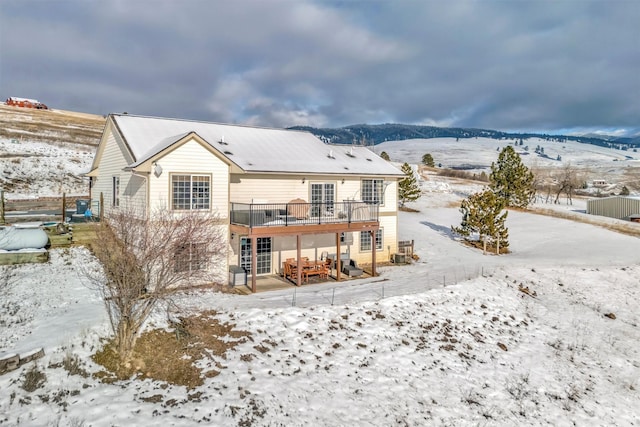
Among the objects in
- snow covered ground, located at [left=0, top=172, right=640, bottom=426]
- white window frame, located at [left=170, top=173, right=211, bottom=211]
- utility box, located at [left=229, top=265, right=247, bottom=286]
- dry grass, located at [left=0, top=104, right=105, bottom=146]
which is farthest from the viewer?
dry grass, located at [left=0, top=104, right=105, bottom=146]

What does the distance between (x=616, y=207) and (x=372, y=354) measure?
4660 centimetres

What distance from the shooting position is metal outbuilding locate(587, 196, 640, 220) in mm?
43000

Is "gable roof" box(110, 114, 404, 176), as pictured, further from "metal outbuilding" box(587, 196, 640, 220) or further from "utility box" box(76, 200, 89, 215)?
"metal outbuilding" box(587, 196, 640, 220)

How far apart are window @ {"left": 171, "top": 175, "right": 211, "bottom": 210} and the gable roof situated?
4.73 feet

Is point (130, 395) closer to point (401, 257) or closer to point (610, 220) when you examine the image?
point (401, 257)

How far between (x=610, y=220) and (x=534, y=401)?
134 feet

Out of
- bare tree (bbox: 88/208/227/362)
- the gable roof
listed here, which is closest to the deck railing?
the gable roof

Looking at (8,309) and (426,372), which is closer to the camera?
(426,372)

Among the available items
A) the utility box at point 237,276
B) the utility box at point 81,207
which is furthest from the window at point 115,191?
the utility box at point 237,276

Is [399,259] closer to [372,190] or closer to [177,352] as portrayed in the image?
[372,190]

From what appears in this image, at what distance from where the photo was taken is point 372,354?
1179 cm

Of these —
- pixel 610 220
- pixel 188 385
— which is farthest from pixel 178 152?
pixel 610 220

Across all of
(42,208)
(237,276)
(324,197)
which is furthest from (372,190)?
(42,208)

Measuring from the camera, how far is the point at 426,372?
11188 millimetres
